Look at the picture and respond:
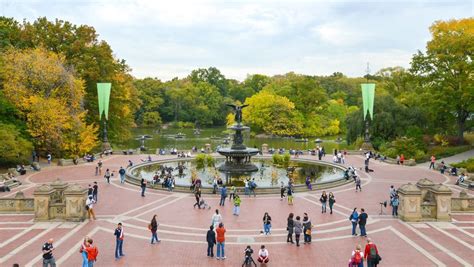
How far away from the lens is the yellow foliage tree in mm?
40875

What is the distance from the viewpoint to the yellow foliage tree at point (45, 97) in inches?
1609

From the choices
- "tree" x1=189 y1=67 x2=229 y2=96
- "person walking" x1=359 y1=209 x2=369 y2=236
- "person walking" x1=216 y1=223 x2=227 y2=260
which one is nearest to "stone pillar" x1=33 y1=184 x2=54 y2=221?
"person walking" x1=216 y1=223 x2=227 y2=260

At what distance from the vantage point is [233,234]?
19.8 metres

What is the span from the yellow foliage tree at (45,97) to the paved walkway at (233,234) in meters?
16.6

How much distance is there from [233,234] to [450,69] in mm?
42783

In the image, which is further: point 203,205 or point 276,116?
point 276,116

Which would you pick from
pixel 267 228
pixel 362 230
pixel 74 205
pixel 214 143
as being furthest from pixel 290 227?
pixel 214 143

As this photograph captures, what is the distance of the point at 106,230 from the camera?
20547 millimetres

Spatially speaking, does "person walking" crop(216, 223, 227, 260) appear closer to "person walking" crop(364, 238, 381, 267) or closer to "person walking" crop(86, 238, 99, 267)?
"person walking" crop(86, 238, 99, 267)

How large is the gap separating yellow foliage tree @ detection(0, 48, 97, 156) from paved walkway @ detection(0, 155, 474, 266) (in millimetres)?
16564

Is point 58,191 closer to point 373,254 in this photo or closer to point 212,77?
point 373,254

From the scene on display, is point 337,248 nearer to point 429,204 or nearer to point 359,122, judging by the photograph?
point 429,204

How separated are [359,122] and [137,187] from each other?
36.9m

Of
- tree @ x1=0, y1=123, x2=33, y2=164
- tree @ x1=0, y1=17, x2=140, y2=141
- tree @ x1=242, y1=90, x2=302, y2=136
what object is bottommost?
tree @ x1=0, y1=123, x2=33, y2=164
